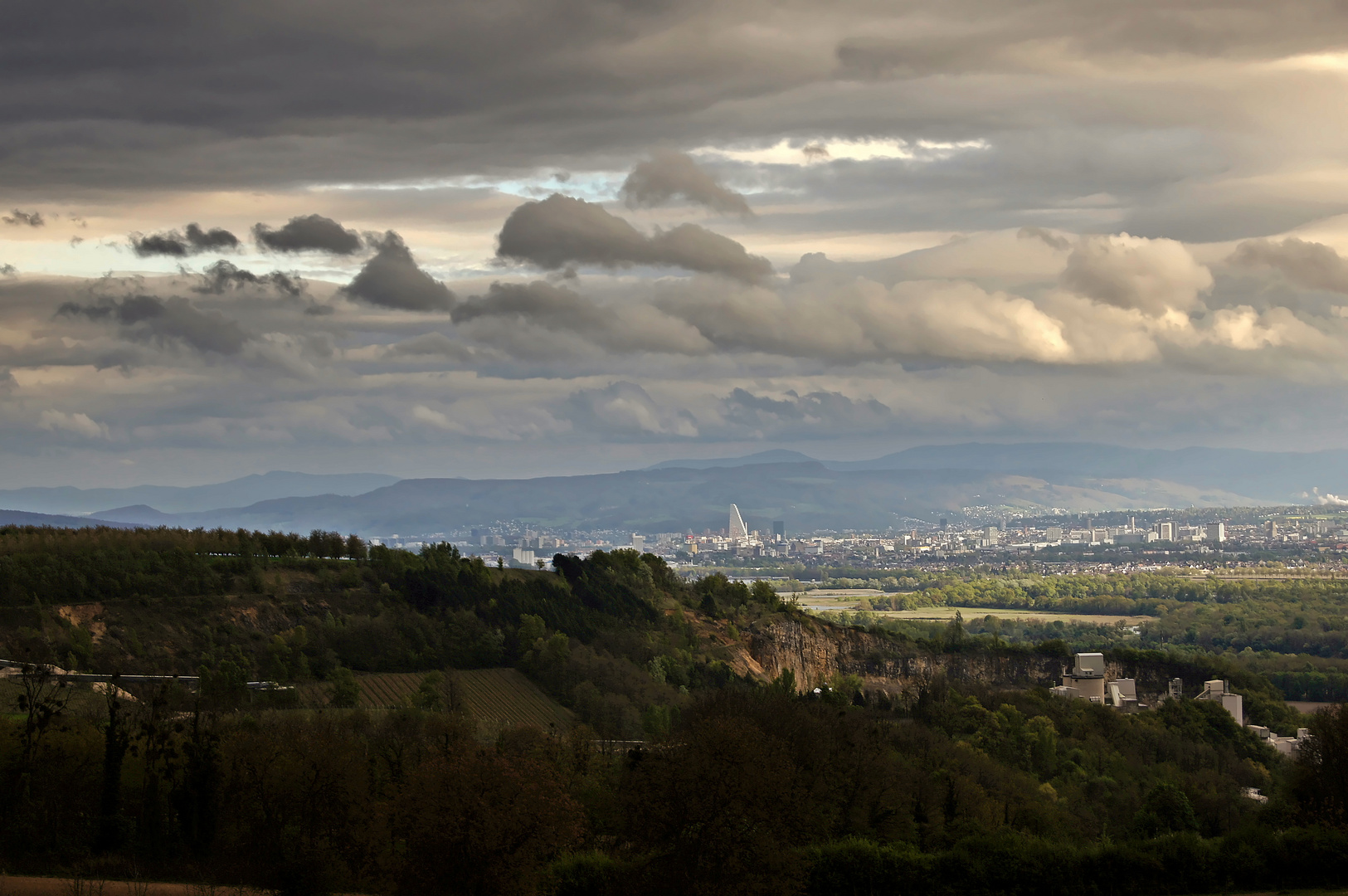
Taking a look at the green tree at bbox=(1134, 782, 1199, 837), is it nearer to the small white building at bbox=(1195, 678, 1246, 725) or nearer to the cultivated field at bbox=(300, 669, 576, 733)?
the cultivated field at bbox=(300, 669, 576, 733)

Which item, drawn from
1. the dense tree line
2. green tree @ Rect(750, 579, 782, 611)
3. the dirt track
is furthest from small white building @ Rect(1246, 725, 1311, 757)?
the dirt track

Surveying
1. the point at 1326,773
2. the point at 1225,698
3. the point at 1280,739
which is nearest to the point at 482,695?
the point at 1326,773

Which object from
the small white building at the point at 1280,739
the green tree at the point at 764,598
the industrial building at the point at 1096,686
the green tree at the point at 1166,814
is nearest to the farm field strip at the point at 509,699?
the green tree at the point at 1166,814

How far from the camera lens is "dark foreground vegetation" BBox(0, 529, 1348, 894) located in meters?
43.5

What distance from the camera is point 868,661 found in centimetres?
15738

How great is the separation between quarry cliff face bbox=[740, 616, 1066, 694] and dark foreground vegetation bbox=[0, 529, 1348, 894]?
2300 centimetres

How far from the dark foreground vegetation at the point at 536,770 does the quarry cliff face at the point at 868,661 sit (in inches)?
905

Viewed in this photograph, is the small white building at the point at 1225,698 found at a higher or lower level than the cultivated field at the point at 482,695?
lower

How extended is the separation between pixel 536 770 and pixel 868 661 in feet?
384

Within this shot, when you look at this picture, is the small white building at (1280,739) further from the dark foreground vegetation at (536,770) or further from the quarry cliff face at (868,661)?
the quarry cliff face at (868,661)

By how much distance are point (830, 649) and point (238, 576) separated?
71174mm

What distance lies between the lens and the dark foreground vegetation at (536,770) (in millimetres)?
43531

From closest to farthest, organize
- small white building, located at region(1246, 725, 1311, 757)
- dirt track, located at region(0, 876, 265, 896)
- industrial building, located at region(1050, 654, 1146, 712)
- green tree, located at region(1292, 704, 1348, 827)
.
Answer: dirt track, located at region(0, 876, 265, 896)
green tree, located at region(1292, 704, 1348, 827)
small white building, located at region(1246, 725, 1311, 757)
industrial building, located at region(1050, 654, 1146, 712)

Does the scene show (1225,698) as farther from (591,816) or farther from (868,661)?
(591,816)
